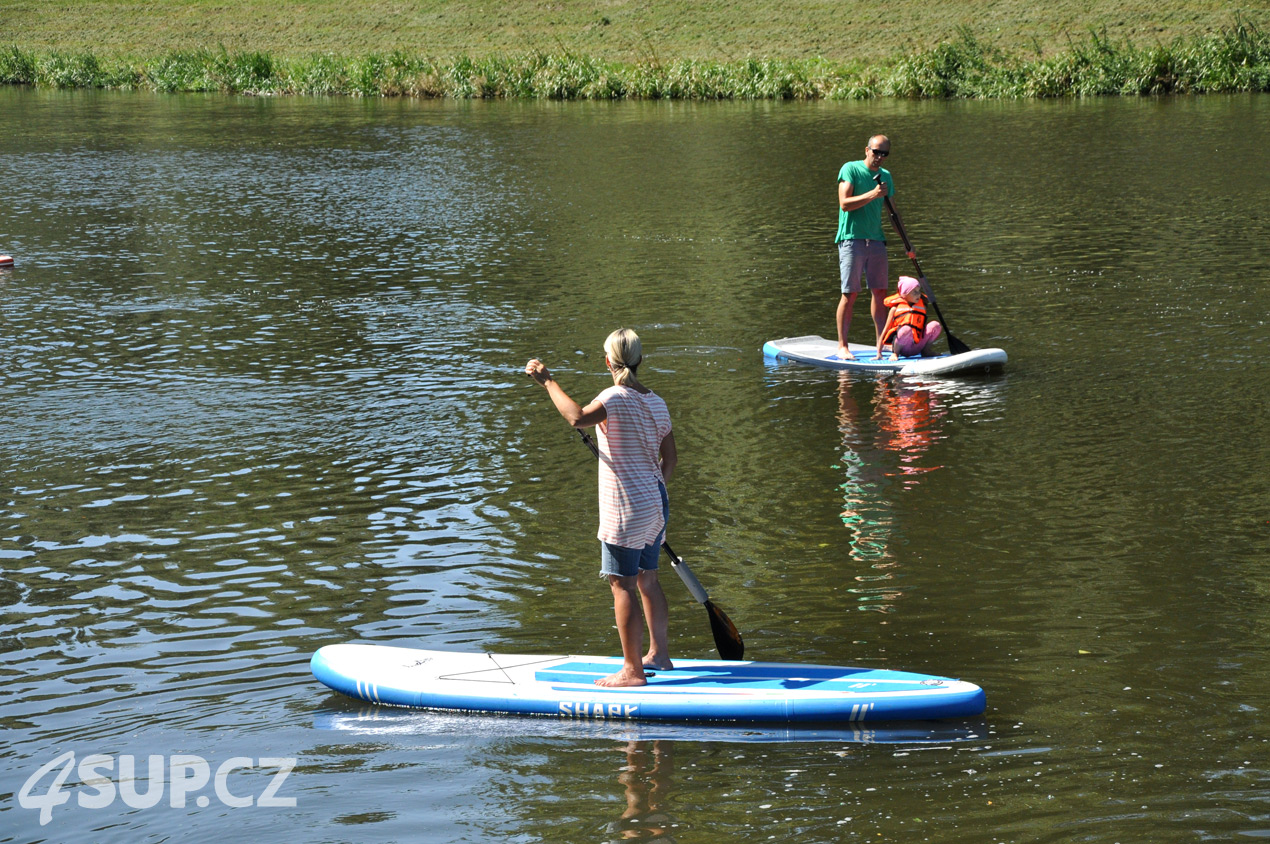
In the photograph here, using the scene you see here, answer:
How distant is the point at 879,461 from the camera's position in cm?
1016

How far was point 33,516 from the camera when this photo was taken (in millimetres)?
9289

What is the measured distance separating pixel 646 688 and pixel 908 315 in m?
7.41

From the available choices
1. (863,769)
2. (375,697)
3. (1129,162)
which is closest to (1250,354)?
(863,769)

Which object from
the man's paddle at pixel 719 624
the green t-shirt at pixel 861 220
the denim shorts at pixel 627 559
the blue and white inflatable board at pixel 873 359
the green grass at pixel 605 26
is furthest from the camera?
the green grass at pixel 605 26

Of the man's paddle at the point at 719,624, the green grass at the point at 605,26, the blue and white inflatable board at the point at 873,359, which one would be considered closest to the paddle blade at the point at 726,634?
the man's paddle at the point at 719,624

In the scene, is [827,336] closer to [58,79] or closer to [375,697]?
[375,697]

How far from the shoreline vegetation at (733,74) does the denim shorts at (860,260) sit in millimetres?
32187

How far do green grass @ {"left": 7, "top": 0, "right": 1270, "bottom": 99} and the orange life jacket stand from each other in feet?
106

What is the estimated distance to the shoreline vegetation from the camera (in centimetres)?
4197

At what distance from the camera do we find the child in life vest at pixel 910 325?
1293 cm

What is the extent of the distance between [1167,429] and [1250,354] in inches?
110

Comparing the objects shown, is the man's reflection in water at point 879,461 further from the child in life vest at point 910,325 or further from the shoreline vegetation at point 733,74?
the shoreline vegetation at point 733,74

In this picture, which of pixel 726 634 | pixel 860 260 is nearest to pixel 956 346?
pixel 860 260

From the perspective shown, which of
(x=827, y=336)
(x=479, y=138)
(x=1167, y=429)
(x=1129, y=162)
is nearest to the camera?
(x=1167, y=429)
